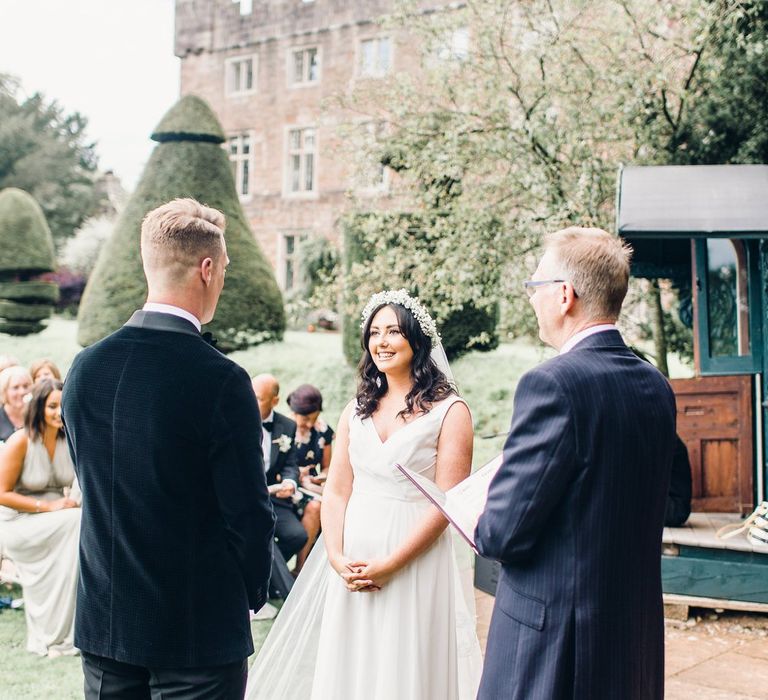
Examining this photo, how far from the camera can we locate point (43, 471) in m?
5.83

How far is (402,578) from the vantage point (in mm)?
3361

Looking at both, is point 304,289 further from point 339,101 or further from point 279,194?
point 339,101

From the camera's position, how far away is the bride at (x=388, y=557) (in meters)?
3.33

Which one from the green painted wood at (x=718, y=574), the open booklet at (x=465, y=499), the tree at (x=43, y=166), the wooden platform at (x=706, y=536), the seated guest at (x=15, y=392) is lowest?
the green painted wood at (x=718, y=574)

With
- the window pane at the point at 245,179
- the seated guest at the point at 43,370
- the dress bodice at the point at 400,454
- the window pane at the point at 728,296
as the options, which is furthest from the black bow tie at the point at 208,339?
the window pane at the point at 245,179

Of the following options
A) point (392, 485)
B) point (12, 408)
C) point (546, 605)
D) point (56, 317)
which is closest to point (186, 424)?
point (546, 605)

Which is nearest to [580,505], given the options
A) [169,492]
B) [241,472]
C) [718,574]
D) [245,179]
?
[241,472]

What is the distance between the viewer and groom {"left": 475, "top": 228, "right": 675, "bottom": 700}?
214 cm

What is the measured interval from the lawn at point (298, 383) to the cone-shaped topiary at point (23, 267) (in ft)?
1.77

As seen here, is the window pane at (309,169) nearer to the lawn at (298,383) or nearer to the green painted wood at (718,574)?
the lawn at (298,383)

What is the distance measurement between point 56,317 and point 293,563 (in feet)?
78.9

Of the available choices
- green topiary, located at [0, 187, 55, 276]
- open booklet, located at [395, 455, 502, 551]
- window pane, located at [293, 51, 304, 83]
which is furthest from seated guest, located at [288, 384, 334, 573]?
window pane, located at [293, 51, 304, 83]

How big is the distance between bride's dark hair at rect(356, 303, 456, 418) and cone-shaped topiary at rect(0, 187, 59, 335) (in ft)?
63.9

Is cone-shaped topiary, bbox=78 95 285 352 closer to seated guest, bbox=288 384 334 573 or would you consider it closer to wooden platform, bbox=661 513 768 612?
seated guest, bbox=288 384 334 573
